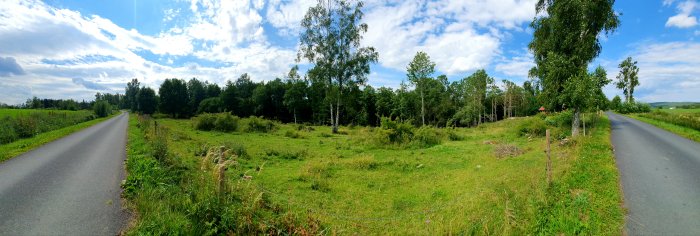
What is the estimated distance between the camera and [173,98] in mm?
83938

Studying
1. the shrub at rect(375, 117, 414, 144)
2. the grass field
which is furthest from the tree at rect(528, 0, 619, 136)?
the shrub at rect(375, 117, 414, 144)

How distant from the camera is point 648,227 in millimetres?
6891

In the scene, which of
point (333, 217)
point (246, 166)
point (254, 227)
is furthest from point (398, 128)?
point (254, 227)

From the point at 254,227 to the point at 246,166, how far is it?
9.09 metres

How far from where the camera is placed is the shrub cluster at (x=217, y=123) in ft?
117

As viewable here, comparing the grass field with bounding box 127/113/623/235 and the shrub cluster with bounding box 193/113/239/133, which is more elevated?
the shrub cluster with bounding box 193/113/239/133

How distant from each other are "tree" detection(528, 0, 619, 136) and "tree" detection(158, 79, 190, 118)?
84.7 m

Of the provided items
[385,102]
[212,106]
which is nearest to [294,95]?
[385,102]

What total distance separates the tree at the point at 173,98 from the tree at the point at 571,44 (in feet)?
278

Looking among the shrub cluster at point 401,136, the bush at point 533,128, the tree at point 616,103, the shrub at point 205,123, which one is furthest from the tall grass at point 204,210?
the tree at point 616,103

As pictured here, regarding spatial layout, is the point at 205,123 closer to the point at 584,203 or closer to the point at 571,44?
the point at 571,44

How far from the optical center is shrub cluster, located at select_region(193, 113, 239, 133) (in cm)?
3562

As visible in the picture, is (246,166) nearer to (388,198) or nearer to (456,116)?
(388,198)

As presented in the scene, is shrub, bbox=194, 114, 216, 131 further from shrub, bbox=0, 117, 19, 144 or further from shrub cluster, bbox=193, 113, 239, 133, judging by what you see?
shrub, bbox=0, 117, 19, 144
